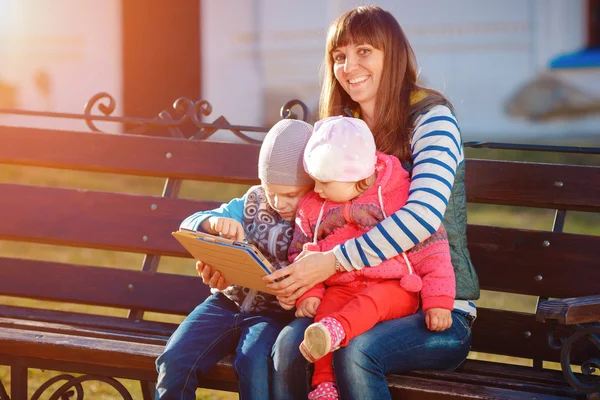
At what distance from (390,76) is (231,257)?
0.78m

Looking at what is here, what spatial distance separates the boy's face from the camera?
309 cm

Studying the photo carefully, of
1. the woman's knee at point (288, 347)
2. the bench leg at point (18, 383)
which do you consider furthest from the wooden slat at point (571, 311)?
the bench leg at point (18, 383)

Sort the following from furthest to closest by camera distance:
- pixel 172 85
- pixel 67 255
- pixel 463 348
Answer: pixel 67 255
pixel 172 85
pixel 463 348

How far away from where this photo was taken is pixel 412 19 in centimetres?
1267

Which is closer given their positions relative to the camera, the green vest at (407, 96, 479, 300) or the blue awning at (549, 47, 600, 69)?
the green vest at (407, 96, 479, 300)

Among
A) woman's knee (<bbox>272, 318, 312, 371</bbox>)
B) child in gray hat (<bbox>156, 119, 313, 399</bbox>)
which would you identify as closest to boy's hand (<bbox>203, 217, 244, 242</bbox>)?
child in gray hat (<bbox>156, 119, 313, 399</bbox>)

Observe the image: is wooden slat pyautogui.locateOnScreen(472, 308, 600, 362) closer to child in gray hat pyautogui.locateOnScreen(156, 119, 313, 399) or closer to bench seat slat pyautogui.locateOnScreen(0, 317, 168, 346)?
child in gray hat pyautogui.locateOnScreen(156, 119, 313, 399)

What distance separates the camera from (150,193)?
8.86 m

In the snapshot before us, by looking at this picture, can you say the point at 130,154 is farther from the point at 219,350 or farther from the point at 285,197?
the point at 219,350

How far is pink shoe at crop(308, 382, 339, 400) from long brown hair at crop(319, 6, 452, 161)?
2.46 ft

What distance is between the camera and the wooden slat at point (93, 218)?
3.88m

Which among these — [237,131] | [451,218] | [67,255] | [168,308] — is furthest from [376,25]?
[67,255]

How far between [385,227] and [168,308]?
124 centimetres

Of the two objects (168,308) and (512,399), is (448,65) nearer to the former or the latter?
(168,308)
